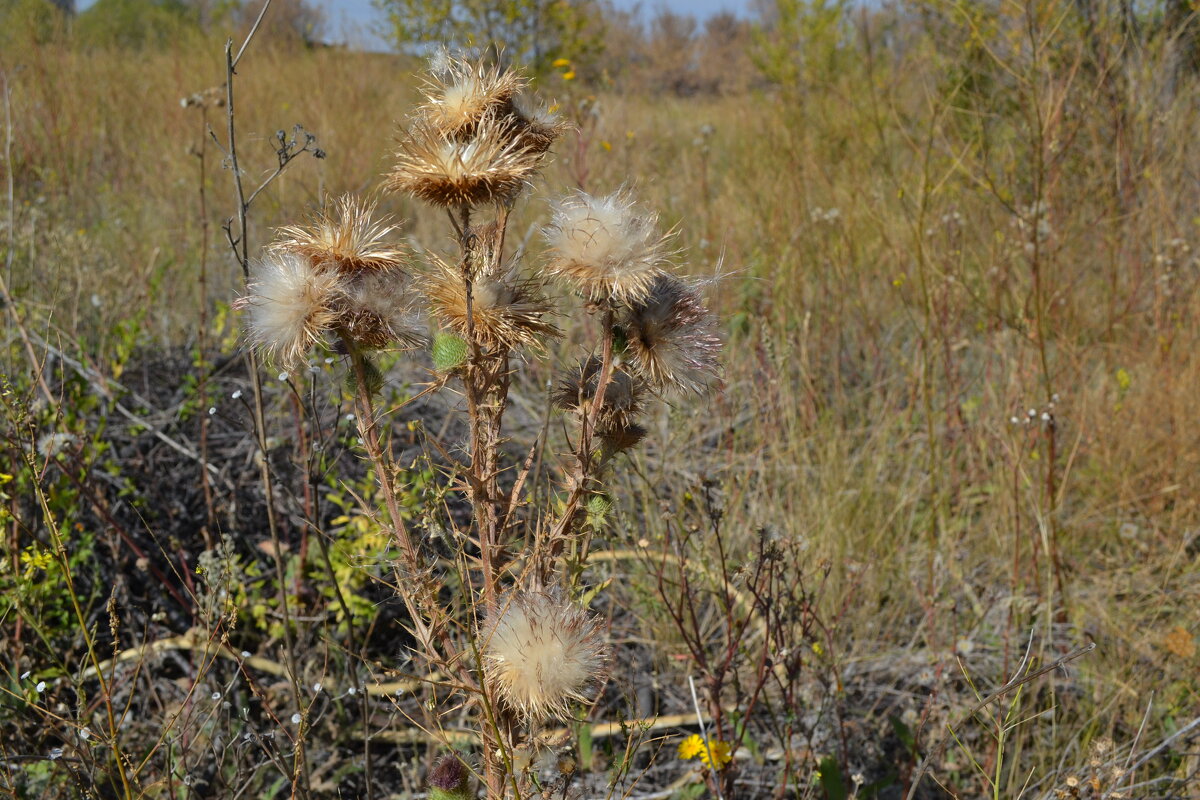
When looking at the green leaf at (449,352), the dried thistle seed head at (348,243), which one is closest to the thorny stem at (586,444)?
the green leaf at (449,352)

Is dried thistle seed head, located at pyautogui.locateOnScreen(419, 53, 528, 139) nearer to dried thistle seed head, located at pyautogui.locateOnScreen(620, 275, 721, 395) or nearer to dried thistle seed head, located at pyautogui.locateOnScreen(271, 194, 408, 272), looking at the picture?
dried thistle seed head, located at pyautogui.locateOnScreen(271, 194, 408, 272)

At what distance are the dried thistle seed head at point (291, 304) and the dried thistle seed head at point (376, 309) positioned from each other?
0.01 meters

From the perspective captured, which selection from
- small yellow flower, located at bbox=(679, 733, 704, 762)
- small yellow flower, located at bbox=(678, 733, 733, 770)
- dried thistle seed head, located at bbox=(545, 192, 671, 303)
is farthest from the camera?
small yellow flower, located at bbox=(679, 733, 704, 762)

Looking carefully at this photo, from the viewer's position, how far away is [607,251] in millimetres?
816

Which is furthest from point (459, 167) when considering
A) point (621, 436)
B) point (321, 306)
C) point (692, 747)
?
point (692, 747)

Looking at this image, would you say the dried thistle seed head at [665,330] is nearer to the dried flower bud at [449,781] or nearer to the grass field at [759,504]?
the grass field at [759,504]

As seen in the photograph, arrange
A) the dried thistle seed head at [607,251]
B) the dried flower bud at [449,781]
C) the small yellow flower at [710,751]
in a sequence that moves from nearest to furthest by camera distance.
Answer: the dried thistle seed head at [607,251]
the dried flower bud at [449,781]
the small yellow flower at [710,751]

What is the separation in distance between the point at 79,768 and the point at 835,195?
3389 millimetres

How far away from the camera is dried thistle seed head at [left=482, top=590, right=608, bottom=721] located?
0.85 m

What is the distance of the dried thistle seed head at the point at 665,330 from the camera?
33.7 inches

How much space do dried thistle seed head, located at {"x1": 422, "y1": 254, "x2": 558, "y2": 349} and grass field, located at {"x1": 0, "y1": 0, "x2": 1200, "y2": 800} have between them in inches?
3.2

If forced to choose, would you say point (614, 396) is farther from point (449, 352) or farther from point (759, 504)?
point (759, 504)

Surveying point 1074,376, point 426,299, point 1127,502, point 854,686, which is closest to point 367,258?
point 426,299

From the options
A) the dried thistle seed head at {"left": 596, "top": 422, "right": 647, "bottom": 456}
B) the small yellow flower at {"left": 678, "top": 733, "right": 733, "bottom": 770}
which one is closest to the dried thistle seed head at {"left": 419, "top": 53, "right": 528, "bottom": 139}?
the dried thistle seed head at {"left": 596, "top": 422, "right": 647, "bottom": 456}
